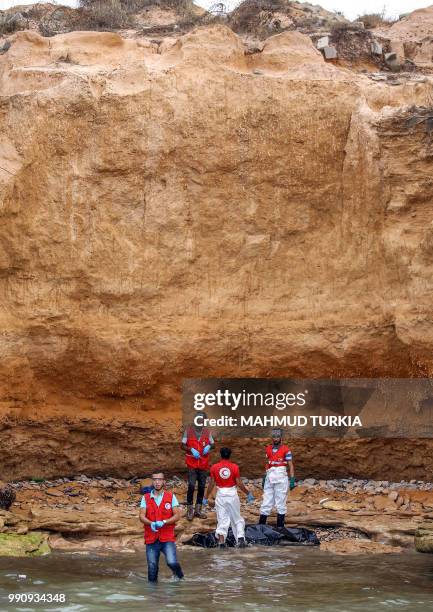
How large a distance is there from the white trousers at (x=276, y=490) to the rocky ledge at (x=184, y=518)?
0.44m

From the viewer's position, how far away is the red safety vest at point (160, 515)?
840 cm

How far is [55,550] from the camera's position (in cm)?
1044

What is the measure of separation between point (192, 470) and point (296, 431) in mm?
2411

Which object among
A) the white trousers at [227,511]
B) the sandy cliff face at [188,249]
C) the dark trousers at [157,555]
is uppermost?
the sandy cliff face at [188,249]

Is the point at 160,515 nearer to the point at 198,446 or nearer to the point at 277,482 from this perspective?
the point at 277,482

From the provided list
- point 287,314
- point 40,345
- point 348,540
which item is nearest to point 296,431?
point 287,314

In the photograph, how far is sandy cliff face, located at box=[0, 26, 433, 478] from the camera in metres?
13.3

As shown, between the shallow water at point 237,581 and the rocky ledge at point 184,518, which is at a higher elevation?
the rocky ledge at point 184,518

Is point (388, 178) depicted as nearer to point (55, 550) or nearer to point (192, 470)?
point (192, 470)

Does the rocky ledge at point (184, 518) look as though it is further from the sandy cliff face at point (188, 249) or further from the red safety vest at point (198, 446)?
the red safety vest at point (198, 446)

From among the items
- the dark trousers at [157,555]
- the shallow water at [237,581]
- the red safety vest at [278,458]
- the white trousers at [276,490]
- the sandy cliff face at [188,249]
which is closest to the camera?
the shallow water at [237,581]

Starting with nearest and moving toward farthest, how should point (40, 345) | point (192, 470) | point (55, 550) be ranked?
point (55, 550), point (192, 470), point (40, 345)

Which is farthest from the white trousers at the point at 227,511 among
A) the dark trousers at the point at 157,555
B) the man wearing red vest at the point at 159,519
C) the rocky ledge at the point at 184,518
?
the man wearing red vest at the point at 159,519

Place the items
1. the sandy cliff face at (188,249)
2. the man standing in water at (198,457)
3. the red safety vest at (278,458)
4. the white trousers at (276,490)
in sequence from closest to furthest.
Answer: the white trousers at (276,490), the red safety vest at (278,458), the man standing in water at (198,457), the sandy cliff face at (188,249)
